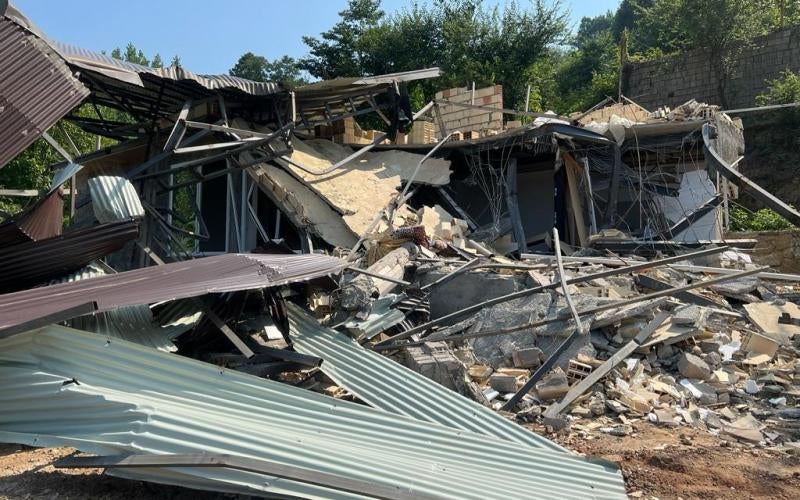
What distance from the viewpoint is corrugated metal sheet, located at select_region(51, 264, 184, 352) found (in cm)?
470

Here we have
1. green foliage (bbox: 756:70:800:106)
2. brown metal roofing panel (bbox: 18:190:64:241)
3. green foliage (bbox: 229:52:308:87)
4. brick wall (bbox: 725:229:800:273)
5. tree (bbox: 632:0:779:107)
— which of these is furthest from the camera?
green foliage (bbox: 229:52:308:87)

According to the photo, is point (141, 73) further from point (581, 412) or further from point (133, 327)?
point (581, 412)

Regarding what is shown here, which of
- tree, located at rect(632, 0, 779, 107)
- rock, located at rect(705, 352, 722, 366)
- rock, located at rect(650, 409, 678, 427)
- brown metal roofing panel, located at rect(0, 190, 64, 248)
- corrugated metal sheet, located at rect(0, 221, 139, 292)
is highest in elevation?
tree, located at rect(632, 0, 779, 107)

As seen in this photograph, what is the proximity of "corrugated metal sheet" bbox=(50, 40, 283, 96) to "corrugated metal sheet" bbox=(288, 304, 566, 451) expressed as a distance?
392 cm

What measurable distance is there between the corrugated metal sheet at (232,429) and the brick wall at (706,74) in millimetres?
19823

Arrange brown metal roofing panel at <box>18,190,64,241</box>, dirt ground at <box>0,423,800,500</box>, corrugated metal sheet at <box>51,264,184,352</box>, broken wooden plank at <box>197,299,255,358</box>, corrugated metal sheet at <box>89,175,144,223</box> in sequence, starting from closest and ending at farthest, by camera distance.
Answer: dirt ground at <box>0,423,800,500</box> → corrugated metal sheet at <box>51,264,184,352</box> → broken wooden plank at <box>197,299,255,358</box> → brown metal roofing panel at <box>18,190,64,241</box> → corrugated metal sheet at <box>89,175,144,223</box>

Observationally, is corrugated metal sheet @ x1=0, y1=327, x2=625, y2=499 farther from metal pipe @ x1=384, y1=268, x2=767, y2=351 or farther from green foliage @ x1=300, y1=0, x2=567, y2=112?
green foliage @ x1=300, y1=0, x2=567, y2=112

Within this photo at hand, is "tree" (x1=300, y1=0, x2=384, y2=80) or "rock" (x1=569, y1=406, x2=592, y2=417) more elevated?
"tree" (x1=300, y1=0, x2=384, y2=80)

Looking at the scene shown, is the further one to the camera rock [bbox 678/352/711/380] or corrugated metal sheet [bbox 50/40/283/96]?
corrugated metal sheet [bbox 50/40/283/96]

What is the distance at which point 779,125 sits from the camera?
754 inches

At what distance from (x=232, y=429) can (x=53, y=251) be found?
8.70 feet

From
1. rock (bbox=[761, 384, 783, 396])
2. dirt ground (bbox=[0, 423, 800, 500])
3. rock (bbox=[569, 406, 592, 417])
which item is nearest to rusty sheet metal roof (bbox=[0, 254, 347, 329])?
dirt ground (bbox=[0, 423, 800, 500])

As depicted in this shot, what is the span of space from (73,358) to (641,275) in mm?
6333

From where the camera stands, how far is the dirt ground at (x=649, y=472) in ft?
11.9
